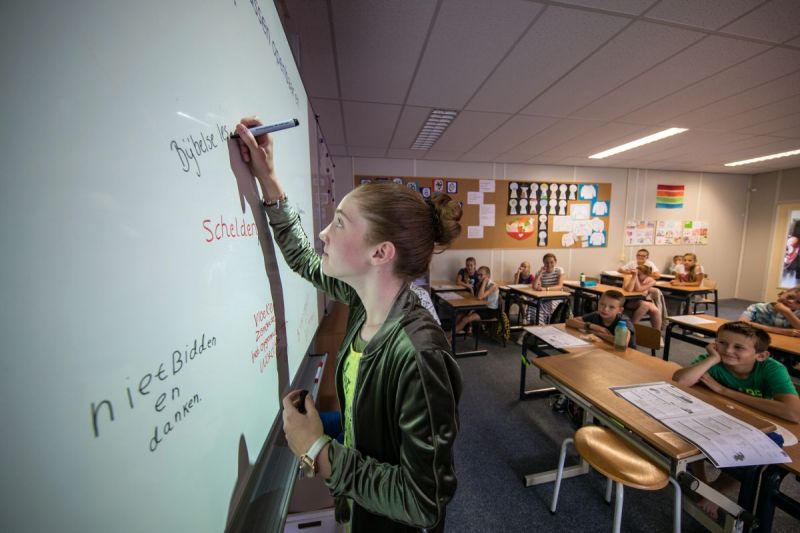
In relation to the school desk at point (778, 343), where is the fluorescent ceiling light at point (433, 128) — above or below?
above

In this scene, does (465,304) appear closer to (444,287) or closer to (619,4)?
(444,287)

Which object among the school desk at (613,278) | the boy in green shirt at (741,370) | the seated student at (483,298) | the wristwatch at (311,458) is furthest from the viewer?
the school desk at (613,278)

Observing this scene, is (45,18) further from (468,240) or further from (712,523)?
(468,240)

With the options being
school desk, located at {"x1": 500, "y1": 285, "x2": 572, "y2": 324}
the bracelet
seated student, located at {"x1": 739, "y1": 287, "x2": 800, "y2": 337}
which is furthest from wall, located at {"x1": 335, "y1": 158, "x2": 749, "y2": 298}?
the bracelet

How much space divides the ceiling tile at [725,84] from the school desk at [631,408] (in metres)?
2.36

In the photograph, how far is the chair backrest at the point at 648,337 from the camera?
240cm

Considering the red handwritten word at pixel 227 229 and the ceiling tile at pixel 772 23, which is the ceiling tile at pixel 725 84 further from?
the red handwritten word at pixel 227 229

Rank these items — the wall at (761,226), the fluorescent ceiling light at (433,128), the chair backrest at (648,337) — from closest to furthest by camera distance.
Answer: the chair backrest at (648,337) < the fluorescent ceiling light at (433,128) < the wall at (761,226)

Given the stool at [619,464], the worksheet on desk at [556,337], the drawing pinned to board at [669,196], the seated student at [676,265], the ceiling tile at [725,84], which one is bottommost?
the stool at [619,464]

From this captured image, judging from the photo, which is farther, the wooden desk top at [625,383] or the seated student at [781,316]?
the seated student at [781,316]

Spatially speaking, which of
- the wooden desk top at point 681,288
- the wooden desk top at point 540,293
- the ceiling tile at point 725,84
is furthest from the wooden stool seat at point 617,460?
the wooden desk top at point 681,288

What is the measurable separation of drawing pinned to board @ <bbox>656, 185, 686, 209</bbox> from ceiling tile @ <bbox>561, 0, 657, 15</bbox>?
5.84 m

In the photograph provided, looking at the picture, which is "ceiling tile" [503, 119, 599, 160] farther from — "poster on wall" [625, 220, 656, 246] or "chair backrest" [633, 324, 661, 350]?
"poster on wall" [625, 220, 656, 246]

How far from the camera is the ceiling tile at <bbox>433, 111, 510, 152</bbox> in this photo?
3.06 metres
